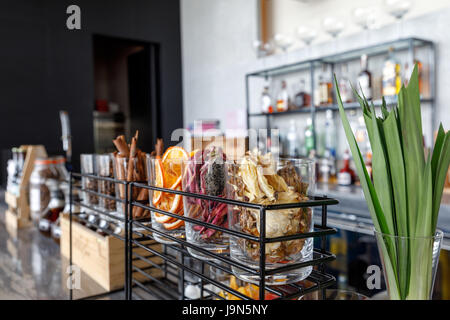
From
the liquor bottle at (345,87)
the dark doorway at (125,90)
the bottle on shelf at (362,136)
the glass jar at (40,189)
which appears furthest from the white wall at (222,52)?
the glass jar at (40,189)

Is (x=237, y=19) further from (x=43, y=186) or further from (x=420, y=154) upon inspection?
(x=420, y=154)

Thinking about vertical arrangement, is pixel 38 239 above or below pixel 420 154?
below

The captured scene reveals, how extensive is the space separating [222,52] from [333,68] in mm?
1375

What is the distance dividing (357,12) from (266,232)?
2.32m

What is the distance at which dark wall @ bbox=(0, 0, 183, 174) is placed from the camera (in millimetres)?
3044

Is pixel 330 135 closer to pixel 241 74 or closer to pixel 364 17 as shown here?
pixel 364 17

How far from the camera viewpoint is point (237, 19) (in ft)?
11.3

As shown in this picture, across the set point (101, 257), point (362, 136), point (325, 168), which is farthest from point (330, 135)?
point (101, 257)

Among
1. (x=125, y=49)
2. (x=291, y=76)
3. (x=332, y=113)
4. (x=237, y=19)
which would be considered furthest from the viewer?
(x=125, y=49)

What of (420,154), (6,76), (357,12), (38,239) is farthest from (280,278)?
(6,76)

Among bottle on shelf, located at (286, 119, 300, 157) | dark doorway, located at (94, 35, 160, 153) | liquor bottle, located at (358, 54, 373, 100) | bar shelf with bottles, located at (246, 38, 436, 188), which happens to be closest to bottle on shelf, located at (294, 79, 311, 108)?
bar shelf with bottles, located at (246, 38, 436, 188)

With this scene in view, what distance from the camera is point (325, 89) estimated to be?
8.32 feet

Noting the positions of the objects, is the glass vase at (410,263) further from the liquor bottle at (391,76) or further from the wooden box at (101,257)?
the liquor bottle at (391,76)

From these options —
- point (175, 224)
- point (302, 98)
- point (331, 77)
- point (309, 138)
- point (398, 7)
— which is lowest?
point (175, 224)
